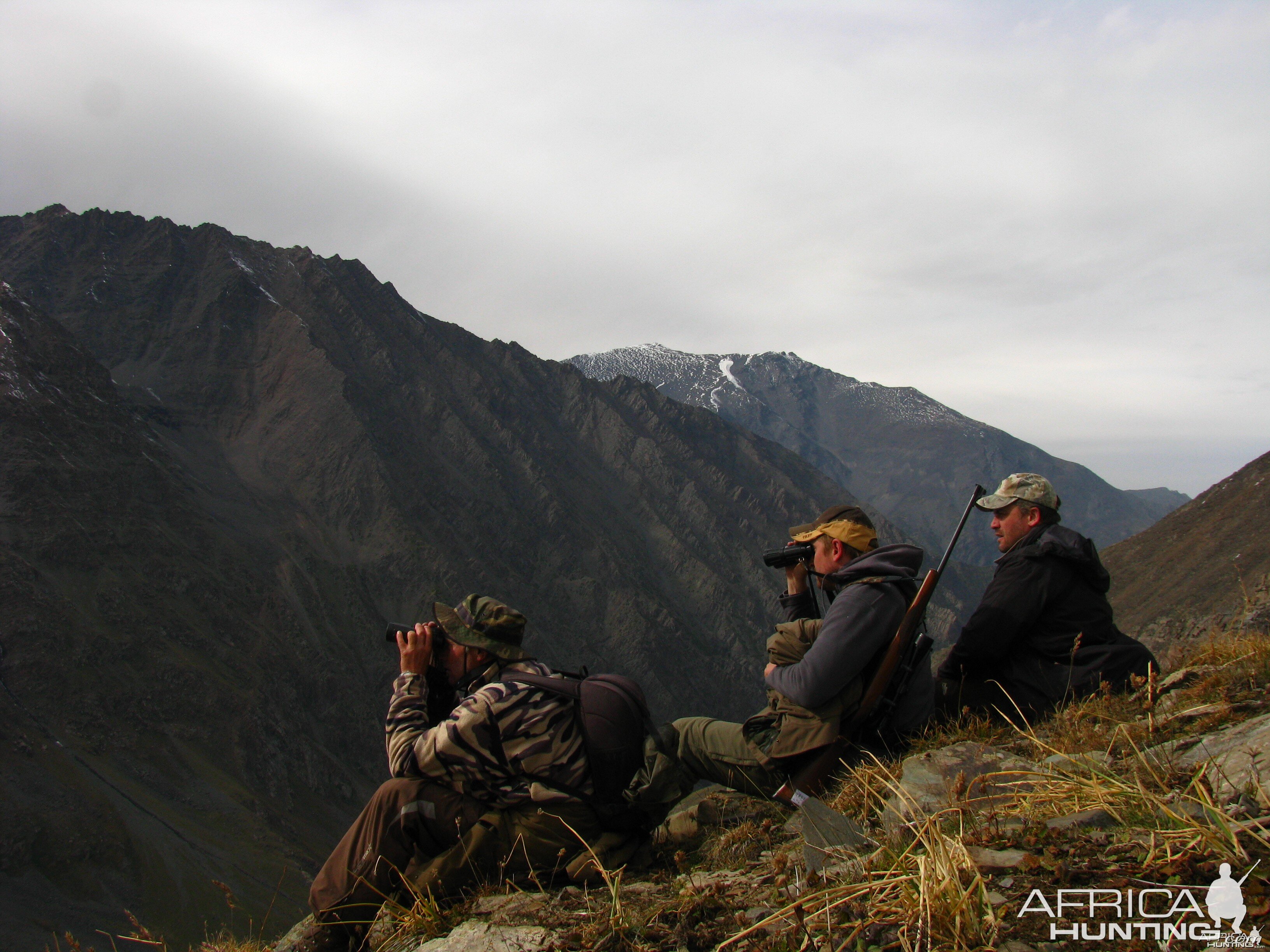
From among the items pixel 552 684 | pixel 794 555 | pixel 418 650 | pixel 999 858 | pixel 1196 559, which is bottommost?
pixel 1196 559

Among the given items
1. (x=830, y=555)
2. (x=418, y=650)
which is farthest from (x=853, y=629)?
(x=418, y=650)

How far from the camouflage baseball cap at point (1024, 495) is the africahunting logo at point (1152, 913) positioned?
3178 mm

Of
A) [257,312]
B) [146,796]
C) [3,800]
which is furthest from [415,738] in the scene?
[257,312]

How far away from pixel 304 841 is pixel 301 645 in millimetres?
19708

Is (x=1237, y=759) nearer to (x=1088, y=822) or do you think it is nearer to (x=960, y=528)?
(x=1088, y=822)

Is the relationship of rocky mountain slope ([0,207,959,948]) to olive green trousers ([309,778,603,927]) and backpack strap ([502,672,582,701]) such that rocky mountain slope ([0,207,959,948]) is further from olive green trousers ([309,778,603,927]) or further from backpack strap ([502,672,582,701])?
backpack strap ([502,672,582,701])

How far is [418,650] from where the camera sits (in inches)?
161

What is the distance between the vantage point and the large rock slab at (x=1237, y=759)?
8.73 feet

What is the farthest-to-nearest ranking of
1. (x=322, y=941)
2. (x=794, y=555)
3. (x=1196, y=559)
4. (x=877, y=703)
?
(x=1196, y=559) → (x=794, y=555) → (x=877, y=703) → (x=322, y=941)

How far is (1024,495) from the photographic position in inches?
211

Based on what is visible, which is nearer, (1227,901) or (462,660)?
(1227,901)

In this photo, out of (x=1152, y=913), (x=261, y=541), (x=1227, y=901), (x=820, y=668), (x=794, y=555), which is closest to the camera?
(x=1227, y=901)

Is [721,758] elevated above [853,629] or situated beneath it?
situated beneath

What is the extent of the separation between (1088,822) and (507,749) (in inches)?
88.0
